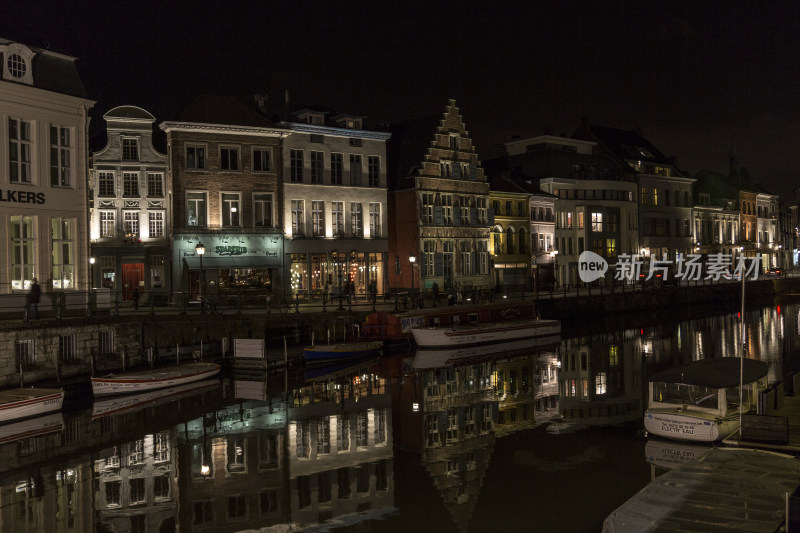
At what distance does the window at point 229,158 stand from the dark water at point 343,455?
18446mm

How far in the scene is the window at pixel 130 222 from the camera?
142 feet

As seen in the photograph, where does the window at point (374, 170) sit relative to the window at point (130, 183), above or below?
above

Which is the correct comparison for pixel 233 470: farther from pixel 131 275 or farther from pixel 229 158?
pixel 229 158

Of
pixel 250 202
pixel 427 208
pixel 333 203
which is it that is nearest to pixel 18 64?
pixel 250 202

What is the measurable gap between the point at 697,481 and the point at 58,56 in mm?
29092

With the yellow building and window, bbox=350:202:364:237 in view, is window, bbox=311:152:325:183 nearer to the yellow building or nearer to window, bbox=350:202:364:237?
window, bbox=350:202:364:237

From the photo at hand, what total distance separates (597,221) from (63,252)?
55937mm

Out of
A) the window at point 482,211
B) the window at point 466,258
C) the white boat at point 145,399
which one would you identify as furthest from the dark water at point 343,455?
the window at point 482,211

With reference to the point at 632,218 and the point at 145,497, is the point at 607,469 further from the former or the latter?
the point at 632,218

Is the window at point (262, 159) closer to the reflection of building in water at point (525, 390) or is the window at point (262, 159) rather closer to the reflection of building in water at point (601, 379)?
the reflection of building in water at point (525, 390)

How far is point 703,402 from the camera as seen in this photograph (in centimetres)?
2005

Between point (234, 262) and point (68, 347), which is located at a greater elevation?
point (234, 262)

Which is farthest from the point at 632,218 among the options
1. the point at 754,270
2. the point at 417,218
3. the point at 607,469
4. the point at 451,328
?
the point at 607,469

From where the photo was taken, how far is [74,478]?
17.2 m
